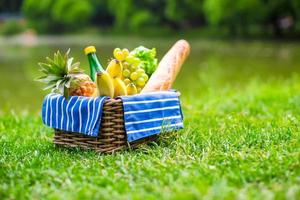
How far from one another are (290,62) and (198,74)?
516 centimetres

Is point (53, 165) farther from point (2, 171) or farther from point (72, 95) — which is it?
point (72, 95)

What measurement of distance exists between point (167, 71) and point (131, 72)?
1.21ft

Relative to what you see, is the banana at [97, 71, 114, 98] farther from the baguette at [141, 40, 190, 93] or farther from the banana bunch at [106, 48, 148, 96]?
the baguette at [141, 40, 190, 93]

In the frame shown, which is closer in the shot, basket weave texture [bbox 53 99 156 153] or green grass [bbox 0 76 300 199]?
green grass [bbox 0 76 300 199]

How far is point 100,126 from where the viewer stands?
414cm

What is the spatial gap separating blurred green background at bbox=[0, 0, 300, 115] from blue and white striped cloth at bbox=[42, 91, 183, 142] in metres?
4.21

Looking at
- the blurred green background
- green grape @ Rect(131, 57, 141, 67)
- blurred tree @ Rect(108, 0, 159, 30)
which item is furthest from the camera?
blurred tree @ Rect(108, 0, 159, 30)

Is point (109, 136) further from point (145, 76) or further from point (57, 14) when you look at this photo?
point (57, 14)

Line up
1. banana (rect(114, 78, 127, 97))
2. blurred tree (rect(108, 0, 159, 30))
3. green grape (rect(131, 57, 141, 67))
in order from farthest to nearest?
1. blurred tree (rect(108, 0, 159, 30))
2. green grape (rect(131, 57, 141, 67))
3. banana (rect(114, 78, 127, 97))

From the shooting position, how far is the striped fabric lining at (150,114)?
4.16 m

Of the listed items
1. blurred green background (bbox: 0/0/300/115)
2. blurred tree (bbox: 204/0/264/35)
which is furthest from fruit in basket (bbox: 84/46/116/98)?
blurred tree (bbox: 204/0/264/35)

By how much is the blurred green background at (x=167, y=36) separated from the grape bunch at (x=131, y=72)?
4234 mm

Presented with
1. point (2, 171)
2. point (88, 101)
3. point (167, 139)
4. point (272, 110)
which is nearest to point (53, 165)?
point (2, 171)

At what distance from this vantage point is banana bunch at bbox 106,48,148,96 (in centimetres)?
440
